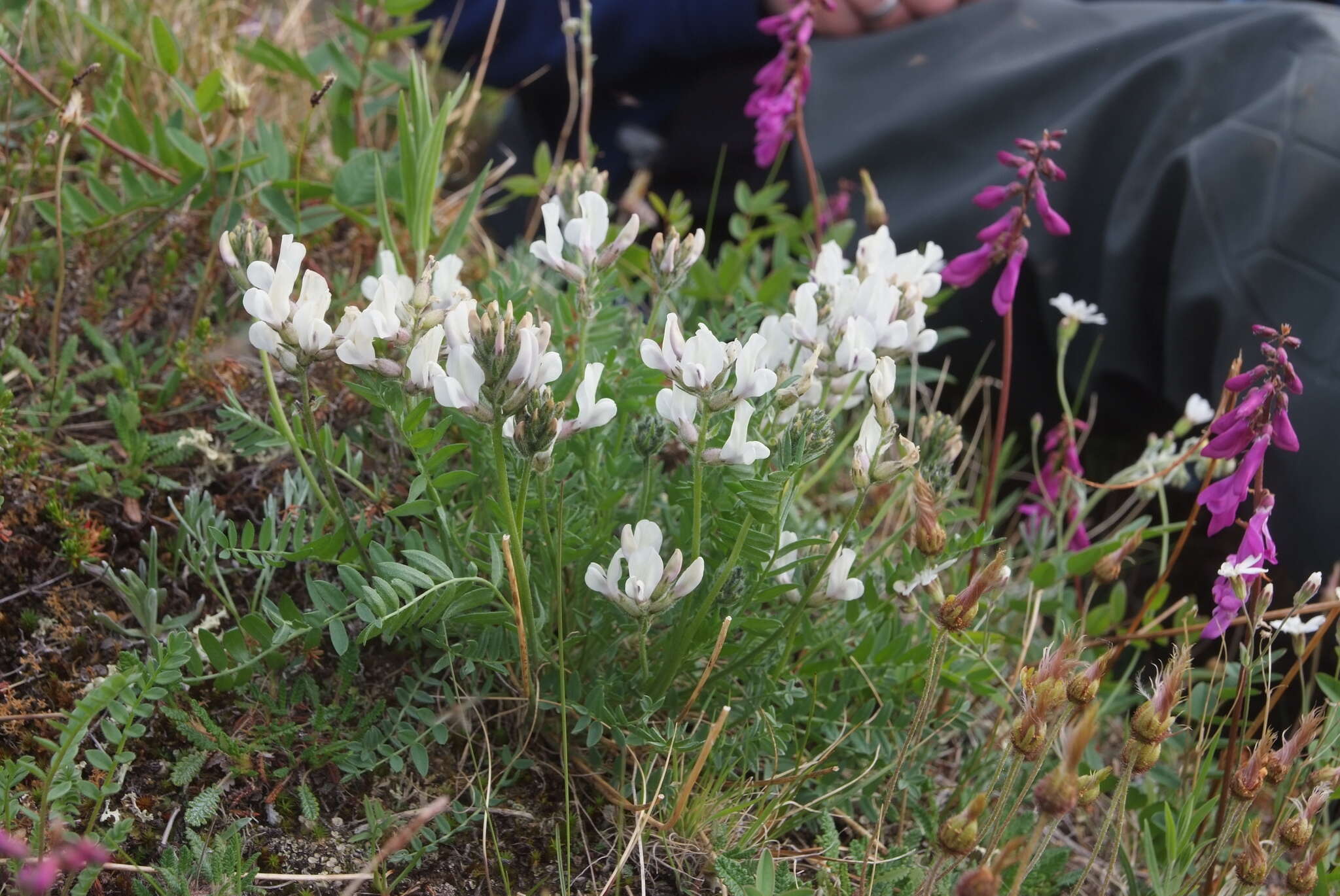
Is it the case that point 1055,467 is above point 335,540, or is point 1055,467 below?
below

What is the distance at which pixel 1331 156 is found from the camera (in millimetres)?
2172

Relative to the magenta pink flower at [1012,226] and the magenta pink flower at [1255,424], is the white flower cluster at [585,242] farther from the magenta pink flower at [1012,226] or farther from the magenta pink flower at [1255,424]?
the magenta pink flower at [1255,424]

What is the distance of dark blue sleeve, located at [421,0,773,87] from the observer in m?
2.91

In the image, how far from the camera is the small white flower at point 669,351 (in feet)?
4.22

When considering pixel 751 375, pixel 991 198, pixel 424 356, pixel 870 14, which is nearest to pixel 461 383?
pixel 424 356

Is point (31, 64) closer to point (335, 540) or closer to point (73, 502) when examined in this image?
point (73, 502)

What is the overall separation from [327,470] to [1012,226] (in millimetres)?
1082

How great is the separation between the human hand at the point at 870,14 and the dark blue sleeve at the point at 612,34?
126 millimetres

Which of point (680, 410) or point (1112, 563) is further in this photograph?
point (1112, 563)

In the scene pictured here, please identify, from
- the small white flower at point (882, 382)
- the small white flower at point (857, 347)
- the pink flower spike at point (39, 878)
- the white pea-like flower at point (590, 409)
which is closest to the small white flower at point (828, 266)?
the small white flower at point (857, 347)

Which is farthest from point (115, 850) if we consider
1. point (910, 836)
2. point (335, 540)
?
point (910, 836)

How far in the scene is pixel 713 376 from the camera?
1.29 metres

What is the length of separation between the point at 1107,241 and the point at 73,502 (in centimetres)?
201

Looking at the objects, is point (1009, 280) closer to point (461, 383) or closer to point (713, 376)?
point (713, 376)
